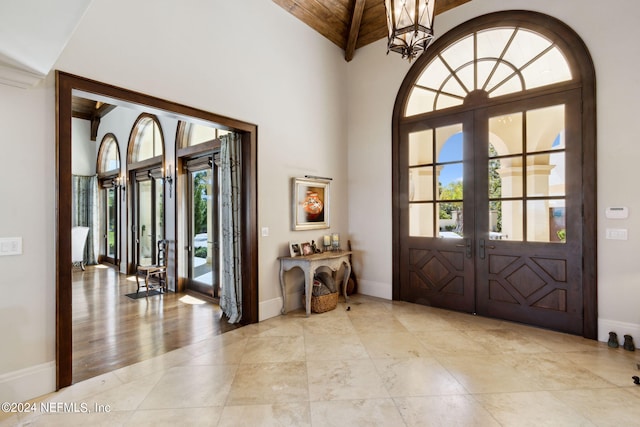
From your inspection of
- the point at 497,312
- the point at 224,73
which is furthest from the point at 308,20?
the point at 497,312

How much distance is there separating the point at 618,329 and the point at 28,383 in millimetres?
5387

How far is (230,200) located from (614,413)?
398 cm

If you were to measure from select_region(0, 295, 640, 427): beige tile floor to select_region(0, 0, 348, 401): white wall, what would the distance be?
2.21 feet

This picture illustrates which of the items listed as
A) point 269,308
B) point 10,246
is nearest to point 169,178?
point 269,308

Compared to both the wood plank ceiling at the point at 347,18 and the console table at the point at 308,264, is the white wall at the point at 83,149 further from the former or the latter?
the console table at the point at 308,264

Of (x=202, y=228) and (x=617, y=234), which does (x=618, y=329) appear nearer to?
(x=617, y=234)

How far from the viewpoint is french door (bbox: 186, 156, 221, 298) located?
5.02 m

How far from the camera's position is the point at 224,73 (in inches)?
143

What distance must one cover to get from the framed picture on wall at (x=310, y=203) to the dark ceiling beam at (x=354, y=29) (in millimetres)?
2305

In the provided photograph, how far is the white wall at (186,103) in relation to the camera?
229cm

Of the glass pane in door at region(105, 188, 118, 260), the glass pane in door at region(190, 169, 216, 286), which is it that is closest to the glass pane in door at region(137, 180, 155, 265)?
the glass pane in door at region(105, 188, 118, 260)

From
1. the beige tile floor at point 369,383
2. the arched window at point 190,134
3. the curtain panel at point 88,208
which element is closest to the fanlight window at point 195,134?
the arched window at point 190,134

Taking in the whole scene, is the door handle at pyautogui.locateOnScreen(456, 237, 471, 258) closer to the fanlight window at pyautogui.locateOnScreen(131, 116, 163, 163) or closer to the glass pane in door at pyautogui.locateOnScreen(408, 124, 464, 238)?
the glass pane in door at pyautogui.locateOnScreen(408, 124, 464, 238)

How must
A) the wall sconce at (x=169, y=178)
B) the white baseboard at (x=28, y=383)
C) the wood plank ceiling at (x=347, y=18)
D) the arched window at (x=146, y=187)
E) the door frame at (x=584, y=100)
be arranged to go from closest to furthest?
the white baseboard at (x=28, y=383), the door frame at (x=584, y=100), the wood plank ceiling at (x=347, y=18), the wall sconce at (x=169, y=178), the arched window at (x=146, y=187)
